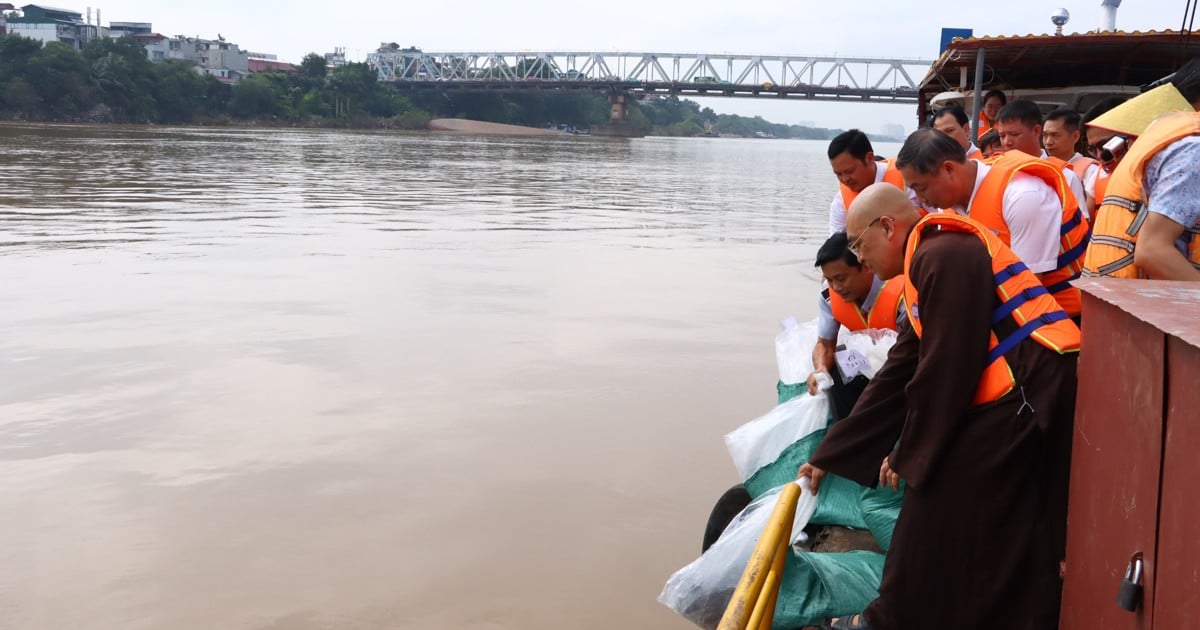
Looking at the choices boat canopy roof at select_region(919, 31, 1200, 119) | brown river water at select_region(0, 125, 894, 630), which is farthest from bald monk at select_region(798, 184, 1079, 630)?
boat canopy roof at select_region(919, 31, 1200, 119)

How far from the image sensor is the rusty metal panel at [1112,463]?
185 cm

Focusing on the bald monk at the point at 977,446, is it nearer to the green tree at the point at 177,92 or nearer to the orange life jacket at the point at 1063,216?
the orange life jacket at the point at 1063,216

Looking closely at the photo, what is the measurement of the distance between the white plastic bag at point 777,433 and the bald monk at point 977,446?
0.83 m

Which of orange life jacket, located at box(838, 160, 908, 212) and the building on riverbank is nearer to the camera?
orange life jacket, located at box(838, 160, 908, 212)

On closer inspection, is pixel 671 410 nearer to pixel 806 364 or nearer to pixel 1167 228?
pixel 806 364

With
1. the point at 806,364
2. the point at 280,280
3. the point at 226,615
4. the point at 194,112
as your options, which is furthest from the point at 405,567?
the point at 194,112

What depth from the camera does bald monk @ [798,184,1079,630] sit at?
241 centimetres

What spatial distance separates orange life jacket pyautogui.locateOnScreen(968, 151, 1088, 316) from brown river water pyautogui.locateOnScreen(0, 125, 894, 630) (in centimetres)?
162

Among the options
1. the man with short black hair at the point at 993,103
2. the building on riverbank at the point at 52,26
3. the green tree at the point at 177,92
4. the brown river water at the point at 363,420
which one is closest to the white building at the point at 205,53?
the building on riverbank at the point at 52,26

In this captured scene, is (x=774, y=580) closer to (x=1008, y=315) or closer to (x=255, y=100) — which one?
(x=1008, y=315)

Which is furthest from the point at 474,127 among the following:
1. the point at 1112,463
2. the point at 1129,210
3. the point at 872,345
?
the point at 1112,463

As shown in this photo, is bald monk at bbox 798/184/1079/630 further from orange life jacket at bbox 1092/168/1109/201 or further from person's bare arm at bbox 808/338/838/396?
orange life jacket at bbox 1092/168/1109/201

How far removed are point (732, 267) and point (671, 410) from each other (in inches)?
225

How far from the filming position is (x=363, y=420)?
547 centimetres
